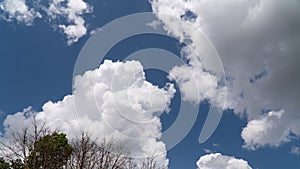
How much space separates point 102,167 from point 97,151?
113 cm

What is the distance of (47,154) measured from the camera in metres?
25.0

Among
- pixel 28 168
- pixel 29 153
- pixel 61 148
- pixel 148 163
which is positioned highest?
pixel 61 148

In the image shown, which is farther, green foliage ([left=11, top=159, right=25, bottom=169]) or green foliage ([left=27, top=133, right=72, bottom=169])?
green foliage ([left=11, top=159, right=25, bottom=169])

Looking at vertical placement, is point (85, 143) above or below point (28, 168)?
above

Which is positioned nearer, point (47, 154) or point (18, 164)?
point (47, 154)

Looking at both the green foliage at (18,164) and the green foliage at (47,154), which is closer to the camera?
the green foliage at (47,154)

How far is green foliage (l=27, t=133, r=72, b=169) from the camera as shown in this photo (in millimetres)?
22188

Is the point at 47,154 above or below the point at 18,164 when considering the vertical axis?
below

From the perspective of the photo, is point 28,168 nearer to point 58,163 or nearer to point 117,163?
point 58,163

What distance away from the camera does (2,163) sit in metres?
32.8

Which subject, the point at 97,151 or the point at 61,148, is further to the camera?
the point at 61,148

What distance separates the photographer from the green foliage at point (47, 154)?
2219 cm

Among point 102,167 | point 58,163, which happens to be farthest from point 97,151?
point 58,163

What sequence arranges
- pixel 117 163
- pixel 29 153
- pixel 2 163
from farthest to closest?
pixel 2 163 → pixel 117 163 → pixel 29 153
